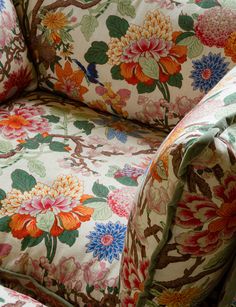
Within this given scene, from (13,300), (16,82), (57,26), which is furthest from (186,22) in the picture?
(13,300)

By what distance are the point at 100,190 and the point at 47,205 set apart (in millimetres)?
98

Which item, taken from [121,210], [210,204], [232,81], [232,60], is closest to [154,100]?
[232,60]

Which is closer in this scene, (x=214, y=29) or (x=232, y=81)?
(x=232, y=81)

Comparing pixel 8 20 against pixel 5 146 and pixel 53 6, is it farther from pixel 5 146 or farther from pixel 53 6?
pixel 5 146

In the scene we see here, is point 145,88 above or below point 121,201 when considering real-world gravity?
above

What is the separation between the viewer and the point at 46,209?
102 centimetres

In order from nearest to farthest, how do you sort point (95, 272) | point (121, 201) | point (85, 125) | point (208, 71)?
point (95, 272) < point (121, 201) < point (208, 71) < point (85, 125)

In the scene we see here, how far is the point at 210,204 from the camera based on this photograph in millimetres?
662

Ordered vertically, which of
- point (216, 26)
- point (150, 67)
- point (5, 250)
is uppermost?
point (216, 26)

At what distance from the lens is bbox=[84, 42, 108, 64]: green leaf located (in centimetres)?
121

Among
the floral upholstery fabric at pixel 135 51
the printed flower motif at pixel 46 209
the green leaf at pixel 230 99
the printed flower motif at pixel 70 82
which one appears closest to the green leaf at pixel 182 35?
the floral upholstery fabric at pixel 135 51

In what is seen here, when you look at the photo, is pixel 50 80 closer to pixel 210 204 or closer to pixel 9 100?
pixel 9 100

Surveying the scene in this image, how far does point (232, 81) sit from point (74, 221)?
1.19 feet

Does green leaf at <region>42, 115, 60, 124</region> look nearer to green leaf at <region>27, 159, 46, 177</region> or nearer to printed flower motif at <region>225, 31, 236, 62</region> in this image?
green leaf at <region>27, 159, 46, 177</region>
